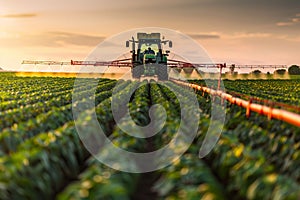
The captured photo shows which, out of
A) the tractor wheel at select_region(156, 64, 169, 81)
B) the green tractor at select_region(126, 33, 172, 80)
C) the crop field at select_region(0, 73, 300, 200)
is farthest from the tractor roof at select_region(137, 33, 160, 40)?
the crop field at select_region(0, 73, 300, 200)

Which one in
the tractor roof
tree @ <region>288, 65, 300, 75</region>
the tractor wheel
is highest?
the tractor roof

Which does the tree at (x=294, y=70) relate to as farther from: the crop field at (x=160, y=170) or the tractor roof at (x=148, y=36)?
the crop field at (x=160, y=170)

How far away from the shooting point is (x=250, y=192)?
528 centimetres

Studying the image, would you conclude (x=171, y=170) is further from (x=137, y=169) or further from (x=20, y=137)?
(x=20, y=137)

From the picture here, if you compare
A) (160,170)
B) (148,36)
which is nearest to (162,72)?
(148,36)

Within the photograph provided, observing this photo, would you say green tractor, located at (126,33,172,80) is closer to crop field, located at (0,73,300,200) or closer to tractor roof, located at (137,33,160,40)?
tractor roof, located at (137,33,160,40)

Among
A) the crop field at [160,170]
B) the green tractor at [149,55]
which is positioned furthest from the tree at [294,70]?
the crop field at [160,170]

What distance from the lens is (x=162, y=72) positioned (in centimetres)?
3244

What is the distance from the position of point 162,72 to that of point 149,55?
158 cm

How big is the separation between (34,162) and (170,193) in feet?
6.14

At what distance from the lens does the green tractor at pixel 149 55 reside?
104ft

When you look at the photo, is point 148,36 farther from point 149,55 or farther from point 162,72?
point 162,72

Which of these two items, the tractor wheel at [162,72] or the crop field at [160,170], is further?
the tractor wheel at [162,72]

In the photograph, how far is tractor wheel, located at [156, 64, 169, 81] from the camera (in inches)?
1261
